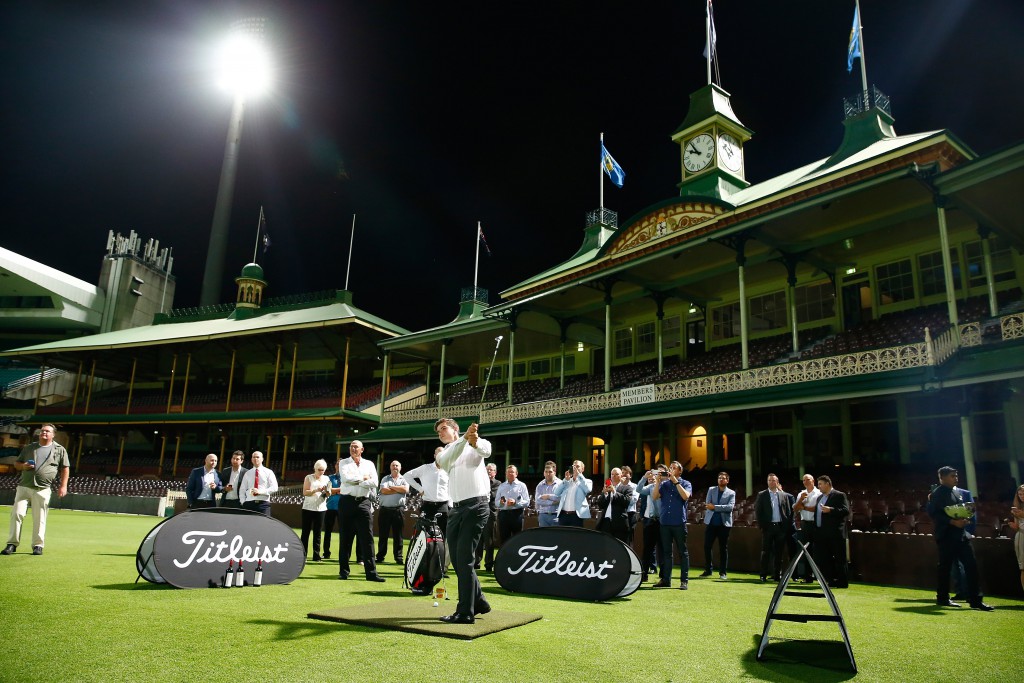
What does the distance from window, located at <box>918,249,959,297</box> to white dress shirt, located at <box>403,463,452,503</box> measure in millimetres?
18324

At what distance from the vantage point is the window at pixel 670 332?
91.1 feet

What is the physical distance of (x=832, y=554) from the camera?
454 inches

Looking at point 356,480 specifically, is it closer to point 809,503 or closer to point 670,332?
point 809,503

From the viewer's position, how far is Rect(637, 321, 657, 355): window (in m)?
29.0

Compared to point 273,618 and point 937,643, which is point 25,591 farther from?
point 937,643

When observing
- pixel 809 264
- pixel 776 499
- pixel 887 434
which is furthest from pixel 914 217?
pixel 776 499

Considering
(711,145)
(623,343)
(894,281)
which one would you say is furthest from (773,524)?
(711,145)

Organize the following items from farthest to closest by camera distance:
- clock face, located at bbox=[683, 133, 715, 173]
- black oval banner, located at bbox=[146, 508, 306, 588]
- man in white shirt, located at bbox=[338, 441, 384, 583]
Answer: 1. clock face, located at bbox=[683, 133, 715, 173]
2. man in white shirt, located at bbox=[338, 441, 384, 583]
3. black oval banner, located at bbox=[146, 508, 306, 588]

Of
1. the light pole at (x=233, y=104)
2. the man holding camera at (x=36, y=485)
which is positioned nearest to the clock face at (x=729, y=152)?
the man holding camera at (x=36, y=485)

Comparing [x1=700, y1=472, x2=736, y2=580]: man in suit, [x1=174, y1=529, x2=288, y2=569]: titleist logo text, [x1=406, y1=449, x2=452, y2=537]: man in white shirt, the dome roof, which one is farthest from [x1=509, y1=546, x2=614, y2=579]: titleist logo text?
the dome roof

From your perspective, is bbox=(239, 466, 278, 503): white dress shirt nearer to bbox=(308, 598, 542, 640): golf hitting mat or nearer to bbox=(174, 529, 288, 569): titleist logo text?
bbox=(174, 529, 288, 569): titleist logo text

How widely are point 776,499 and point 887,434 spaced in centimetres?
956

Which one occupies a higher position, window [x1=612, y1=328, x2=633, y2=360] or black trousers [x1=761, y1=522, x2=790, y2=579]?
window [x1=612, y1=328, x2=633, y2=360]

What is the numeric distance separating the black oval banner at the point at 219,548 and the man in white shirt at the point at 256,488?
2798mm
